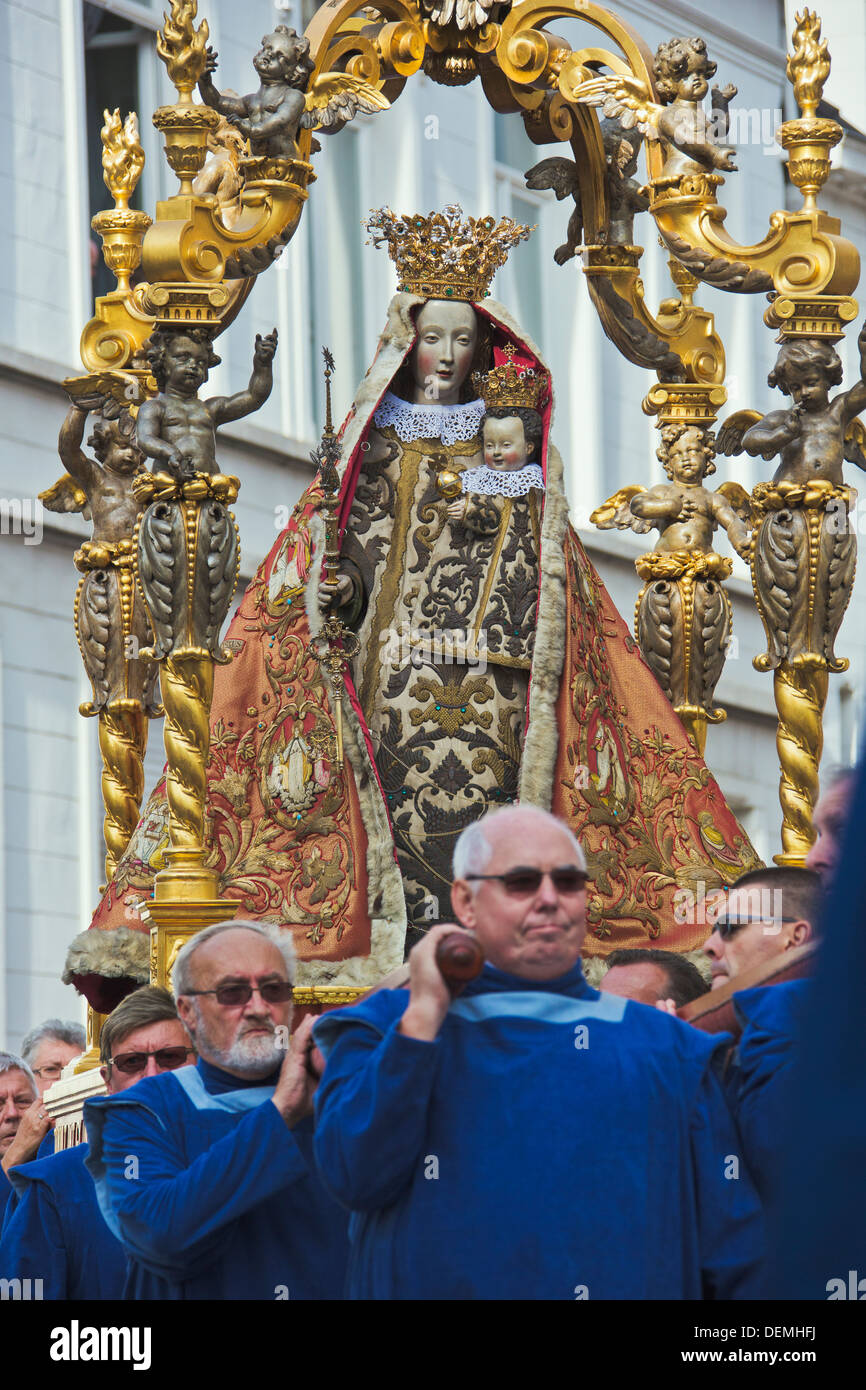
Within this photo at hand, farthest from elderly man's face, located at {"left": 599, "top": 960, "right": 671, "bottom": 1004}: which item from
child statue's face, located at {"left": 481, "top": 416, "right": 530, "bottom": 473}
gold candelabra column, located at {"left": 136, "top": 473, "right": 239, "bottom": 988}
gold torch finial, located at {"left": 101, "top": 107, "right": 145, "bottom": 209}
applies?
gold torch finial, located at {"left": 101, "top": 107, "right": 145, "bottom": 209}

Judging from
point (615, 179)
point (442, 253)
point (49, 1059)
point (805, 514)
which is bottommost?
point (49, 1059)

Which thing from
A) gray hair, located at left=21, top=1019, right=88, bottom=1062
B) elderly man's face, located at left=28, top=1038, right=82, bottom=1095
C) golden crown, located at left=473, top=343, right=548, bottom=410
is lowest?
elderly man's face, located at left=28, top=1038, right=82, bottom=1095

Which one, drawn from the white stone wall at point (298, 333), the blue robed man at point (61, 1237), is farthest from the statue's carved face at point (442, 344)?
the white stone wall at point (298, 333)

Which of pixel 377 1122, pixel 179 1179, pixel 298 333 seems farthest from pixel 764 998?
pixel 298 333

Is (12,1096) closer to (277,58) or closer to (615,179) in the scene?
(277,58)

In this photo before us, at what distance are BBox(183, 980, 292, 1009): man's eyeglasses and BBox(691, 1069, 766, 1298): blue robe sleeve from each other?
967 millimetres

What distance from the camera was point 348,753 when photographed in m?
8.33

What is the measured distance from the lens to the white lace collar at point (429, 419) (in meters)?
8.80

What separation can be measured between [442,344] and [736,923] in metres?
4.08

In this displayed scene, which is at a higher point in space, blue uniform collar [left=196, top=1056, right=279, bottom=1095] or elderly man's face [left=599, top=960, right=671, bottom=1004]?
elderly man's face [left=599, top=960, right=671, bottom=1004]

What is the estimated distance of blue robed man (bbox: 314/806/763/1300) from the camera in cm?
432

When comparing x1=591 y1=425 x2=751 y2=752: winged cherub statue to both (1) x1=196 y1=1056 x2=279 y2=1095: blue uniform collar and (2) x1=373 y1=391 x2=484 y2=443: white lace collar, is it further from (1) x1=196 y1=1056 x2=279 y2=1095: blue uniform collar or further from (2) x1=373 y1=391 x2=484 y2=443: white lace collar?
(1) x1=196 y1=1056 x2=279 y2=1095: blue uniform collar

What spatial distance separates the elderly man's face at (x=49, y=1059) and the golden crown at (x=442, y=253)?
9.11 ft

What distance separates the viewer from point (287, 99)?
8.12 metres
